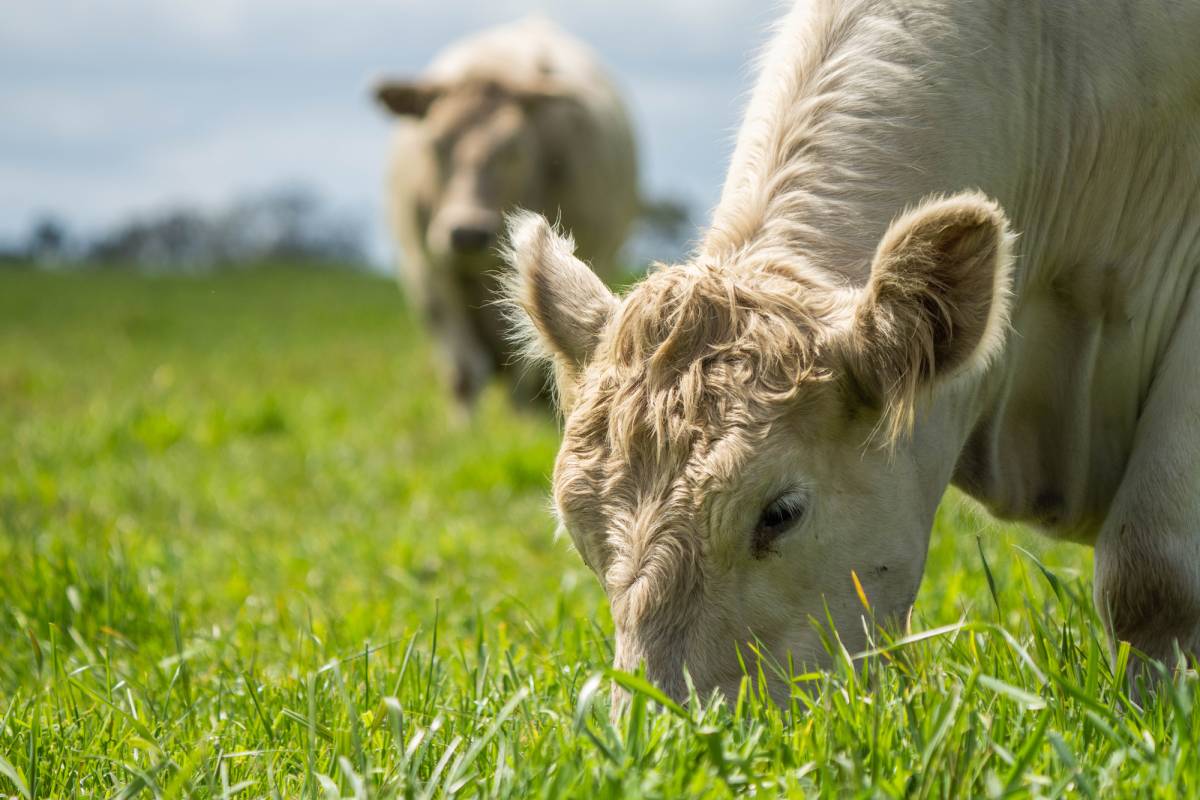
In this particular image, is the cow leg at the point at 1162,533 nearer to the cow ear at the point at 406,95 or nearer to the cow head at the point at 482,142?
the cow head at the point at 482,142

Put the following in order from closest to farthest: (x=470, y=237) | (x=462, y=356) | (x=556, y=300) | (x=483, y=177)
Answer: (x=556, y=300), (x=470, y=237), (x=483, y=177), (x=462, y=356)

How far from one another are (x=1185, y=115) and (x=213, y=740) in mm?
2599

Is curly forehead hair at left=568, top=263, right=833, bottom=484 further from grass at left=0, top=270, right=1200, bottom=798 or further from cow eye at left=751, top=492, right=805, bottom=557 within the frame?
grass at left=0, top=270, right=1200, bottom=798

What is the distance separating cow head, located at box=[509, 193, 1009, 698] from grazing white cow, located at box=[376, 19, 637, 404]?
22.5 ft

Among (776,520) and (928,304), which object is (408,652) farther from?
(928,304)

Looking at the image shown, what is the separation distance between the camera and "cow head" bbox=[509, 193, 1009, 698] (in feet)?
8.58

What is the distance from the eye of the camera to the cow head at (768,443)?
8.58 ft

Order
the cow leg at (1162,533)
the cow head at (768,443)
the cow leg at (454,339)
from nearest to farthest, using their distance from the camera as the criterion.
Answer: the cow head at (768,443) → the cow leg at (1162,533) → the cow leg at (454,339)

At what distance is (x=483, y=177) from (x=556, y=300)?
7.04 meters

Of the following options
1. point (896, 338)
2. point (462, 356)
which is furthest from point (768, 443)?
point (462, 356)

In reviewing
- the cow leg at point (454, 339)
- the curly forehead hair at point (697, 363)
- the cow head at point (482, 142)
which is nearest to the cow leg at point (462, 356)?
the cow leg at point (454, 339)

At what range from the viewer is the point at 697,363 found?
8.96 ft

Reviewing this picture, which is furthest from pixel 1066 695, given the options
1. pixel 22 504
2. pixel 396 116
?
pixel 396 116

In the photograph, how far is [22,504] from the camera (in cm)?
626
